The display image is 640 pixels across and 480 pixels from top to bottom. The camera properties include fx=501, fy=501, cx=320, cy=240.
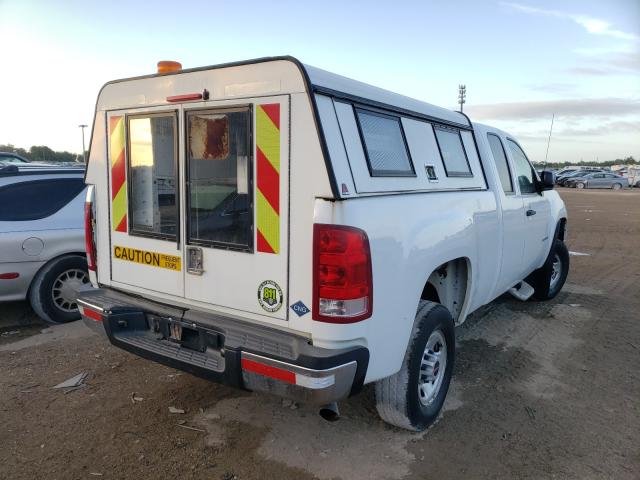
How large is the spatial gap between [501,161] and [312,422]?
3026 mm

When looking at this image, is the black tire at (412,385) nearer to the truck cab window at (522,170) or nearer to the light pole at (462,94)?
the truck cab window at (522,170)

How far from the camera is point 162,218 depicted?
329 centimetres

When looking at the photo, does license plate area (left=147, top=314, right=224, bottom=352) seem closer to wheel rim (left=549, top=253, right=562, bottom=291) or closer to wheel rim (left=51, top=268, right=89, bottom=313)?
wheel rim (left=51, top=268, right=89, bottom=313)

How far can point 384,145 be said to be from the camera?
3.03m

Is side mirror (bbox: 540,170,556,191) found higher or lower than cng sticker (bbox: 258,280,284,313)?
higher

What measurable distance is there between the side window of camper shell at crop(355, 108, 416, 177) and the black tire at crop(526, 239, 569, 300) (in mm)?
3765

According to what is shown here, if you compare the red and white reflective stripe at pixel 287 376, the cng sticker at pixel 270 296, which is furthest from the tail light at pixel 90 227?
the red and white reflective stripe at pixel 287 376

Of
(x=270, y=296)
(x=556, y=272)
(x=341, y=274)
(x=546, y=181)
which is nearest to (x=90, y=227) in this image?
(x=270, y=296)

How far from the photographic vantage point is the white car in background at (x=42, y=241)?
5.00 metres

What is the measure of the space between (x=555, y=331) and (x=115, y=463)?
175 inches

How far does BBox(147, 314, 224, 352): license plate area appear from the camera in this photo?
2959 mm

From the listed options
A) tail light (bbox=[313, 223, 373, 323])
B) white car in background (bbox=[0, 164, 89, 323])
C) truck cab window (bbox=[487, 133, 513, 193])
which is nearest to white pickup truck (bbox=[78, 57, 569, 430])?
tail light (bbox=[313, 223, 373, 323])

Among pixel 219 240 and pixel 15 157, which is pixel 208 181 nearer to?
pixel 219 240

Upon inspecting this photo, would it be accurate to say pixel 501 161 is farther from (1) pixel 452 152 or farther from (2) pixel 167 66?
(2) pixel 167 66
